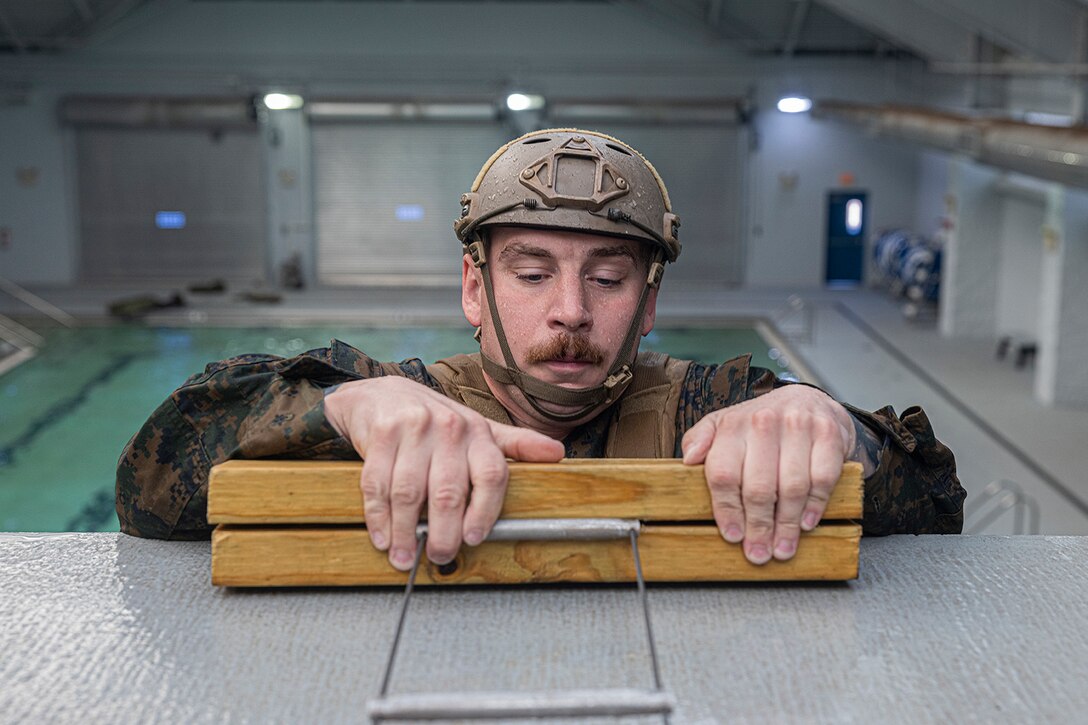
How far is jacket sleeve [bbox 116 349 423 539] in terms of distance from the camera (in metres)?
1.66

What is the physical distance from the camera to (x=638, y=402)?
2.38 meters

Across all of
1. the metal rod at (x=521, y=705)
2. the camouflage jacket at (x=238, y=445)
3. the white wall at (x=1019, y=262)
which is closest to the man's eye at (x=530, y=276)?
the camouflage jacket at (x=238, y=445)

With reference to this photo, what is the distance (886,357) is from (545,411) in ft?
39.6

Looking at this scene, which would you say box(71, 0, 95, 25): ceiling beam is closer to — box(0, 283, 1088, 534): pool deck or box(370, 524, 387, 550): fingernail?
box(0, 283, 1088, 534): pool deck

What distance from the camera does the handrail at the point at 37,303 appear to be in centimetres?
1577

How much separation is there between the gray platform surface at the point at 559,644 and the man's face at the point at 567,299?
0.81 meters

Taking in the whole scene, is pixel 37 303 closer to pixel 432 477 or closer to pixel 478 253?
pixel 478 253

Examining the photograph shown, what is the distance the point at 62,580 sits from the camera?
1414 millimetres

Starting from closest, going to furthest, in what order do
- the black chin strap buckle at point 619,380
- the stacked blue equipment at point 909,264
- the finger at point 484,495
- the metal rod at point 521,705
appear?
the metal rod at point 521,705 < the finger at point 484,495 < the black chin strap buckle at point 619,380 < the stacked blue equipment at point 909,264

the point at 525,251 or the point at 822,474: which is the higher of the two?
the point at 525,251

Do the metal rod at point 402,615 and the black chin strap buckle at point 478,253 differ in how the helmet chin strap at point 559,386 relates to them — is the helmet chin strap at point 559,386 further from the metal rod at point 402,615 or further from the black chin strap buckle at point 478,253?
the metal rod at point 402,615

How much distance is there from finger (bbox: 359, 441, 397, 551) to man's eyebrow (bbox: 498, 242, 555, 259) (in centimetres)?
90

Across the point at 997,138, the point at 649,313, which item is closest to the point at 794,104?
the point at 997,138

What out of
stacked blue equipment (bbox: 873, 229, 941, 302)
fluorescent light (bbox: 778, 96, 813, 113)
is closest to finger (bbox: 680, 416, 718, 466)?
stacked blue equipment (bbox: 873, 229, 941, 302)
